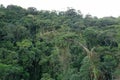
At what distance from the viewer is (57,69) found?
47.5ft

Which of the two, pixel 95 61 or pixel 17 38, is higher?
pixel 95 61

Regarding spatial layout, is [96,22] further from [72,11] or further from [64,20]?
[72,11]

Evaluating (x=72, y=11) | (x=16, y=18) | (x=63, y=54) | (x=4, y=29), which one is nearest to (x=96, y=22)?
(x=72, y=11)

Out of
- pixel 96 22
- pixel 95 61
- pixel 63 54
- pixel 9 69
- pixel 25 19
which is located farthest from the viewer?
pixel 96 22

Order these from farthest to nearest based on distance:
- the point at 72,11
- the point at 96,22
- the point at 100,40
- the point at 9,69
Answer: the point at 72,11, the point at 96,22, the point at 100,40, the point at 9,69

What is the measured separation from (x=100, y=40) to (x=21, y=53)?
5106 mm

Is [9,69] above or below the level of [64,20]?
below

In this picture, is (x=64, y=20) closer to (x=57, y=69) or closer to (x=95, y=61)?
(x=57, y=69)

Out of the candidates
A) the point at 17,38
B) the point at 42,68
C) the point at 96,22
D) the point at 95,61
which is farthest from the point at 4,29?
the point at 95,61

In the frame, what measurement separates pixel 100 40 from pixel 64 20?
212 inches

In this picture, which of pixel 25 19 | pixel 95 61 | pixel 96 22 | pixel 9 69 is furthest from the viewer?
pixel 96 22

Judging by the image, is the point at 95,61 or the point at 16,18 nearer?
the point at 95,61

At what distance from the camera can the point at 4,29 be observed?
59.6 feet

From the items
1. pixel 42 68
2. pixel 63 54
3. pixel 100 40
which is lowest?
pixel 42 68
